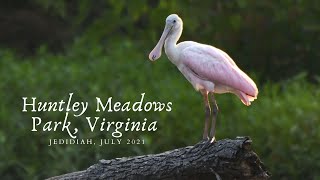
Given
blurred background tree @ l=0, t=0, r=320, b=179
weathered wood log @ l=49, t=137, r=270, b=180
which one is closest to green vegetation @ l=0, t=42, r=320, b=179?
blurred background tree @ l=0, t=0, r=320, b=179

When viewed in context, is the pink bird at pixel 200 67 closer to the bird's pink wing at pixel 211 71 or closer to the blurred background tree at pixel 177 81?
the bird's pink wing at pixel 211 71

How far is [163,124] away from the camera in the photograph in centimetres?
755

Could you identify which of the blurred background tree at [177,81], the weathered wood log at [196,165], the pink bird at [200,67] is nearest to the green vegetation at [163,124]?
the blurred background tree at [177,81]

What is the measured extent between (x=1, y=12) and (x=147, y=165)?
7.61 metres

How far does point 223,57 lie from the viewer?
5.12m

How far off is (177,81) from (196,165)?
11.6 ft

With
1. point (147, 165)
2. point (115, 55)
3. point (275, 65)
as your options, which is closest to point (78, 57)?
point (115, 55)

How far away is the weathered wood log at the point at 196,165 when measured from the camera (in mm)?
4883

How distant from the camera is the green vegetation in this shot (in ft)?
24.2

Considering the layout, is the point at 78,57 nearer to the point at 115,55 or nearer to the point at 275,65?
the point at 115,55

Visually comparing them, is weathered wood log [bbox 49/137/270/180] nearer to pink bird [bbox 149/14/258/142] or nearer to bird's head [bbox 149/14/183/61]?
pink bird [bbox 149/14/258/142]

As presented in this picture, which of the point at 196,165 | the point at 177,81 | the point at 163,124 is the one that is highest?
the point at 177,81

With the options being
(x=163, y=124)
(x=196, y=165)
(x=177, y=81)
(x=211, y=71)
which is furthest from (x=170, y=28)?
(x=177, y=81)

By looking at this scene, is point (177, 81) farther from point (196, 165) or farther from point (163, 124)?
point (196, 165)
